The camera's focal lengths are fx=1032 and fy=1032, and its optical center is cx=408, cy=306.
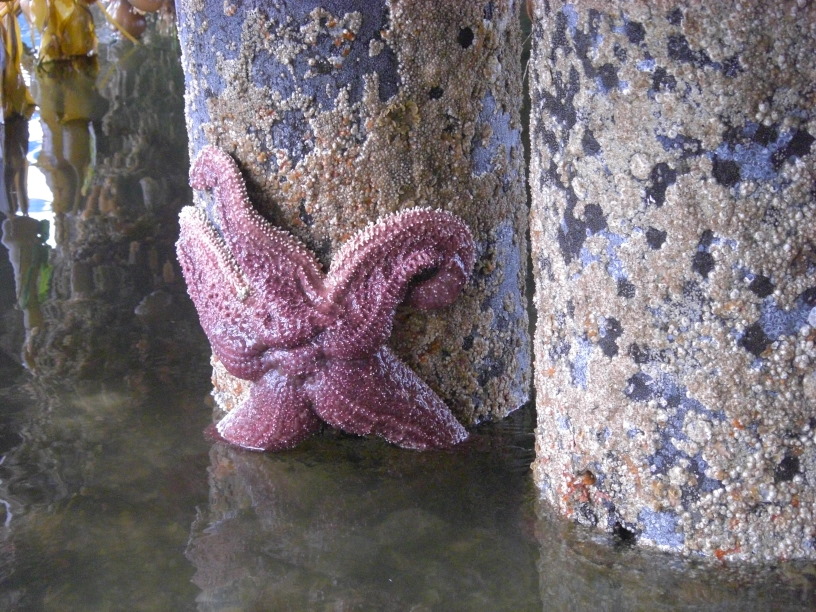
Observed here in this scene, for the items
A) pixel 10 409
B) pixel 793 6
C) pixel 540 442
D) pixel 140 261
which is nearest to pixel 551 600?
pixel 540 442

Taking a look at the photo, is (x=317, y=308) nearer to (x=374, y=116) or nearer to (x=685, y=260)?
(x=374, y=116)

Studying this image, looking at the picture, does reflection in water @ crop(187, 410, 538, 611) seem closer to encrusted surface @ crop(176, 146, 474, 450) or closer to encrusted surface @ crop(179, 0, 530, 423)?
encrusted surface @ crop(176, 146, 474, 450)

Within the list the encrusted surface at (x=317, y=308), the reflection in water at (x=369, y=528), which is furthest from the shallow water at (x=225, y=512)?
the encrusted surface at (x=317, y=308)

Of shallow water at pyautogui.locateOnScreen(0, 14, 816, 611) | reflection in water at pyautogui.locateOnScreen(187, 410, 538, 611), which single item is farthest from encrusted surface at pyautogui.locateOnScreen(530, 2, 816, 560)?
reflection in water at pyautogui.locateOnScreen(187, 410, 538, 611)

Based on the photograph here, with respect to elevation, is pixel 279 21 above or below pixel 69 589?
above

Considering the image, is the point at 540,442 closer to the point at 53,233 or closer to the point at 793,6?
the point at 793,6

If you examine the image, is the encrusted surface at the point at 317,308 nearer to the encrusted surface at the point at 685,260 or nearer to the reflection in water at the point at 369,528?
the reflection in water at the point at 369,528

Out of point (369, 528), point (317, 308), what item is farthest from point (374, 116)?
point (369, 528)
